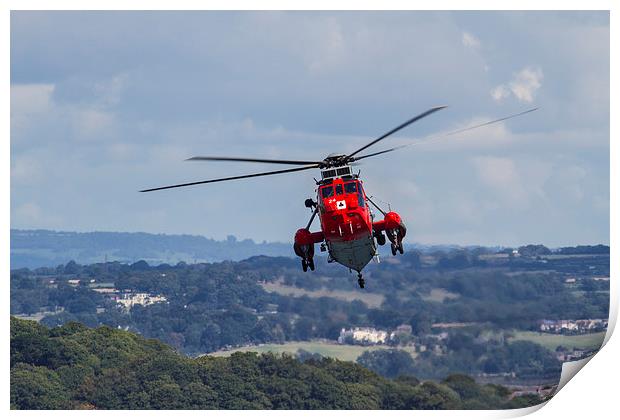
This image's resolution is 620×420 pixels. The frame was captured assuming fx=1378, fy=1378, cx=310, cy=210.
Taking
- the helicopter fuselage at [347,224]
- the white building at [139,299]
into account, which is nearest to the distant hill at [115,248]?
the white building at [139,299]

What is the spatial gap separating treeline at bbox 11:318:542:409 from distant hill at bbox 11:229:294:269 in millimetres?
39391

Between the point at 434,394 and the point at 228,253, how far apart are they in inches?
3056

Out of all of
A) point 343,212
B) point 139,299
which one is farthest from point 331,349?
point 139,299

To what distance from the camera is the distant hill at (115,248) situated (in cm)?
15162

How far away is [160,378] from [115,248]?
63256 millimetres

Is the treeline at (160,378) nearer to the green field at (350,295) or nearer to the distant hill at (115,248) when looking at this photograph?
the green field at (350,295)

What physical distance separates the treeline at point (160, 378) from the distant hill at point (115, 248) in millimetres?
39391

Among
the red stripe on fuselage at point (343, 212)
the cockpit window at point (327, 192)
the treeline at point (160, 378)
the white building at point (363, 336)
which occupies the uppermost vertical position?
the cockpit window at point (327, 192)

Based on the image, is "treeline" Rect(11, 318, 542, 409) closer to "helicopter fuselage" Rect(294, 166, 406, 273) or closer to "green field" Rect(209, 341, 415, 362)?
"green field" Rect(209, 341, 415, 362)

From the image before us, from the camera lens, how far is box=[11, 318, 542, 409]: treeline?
8662cm
